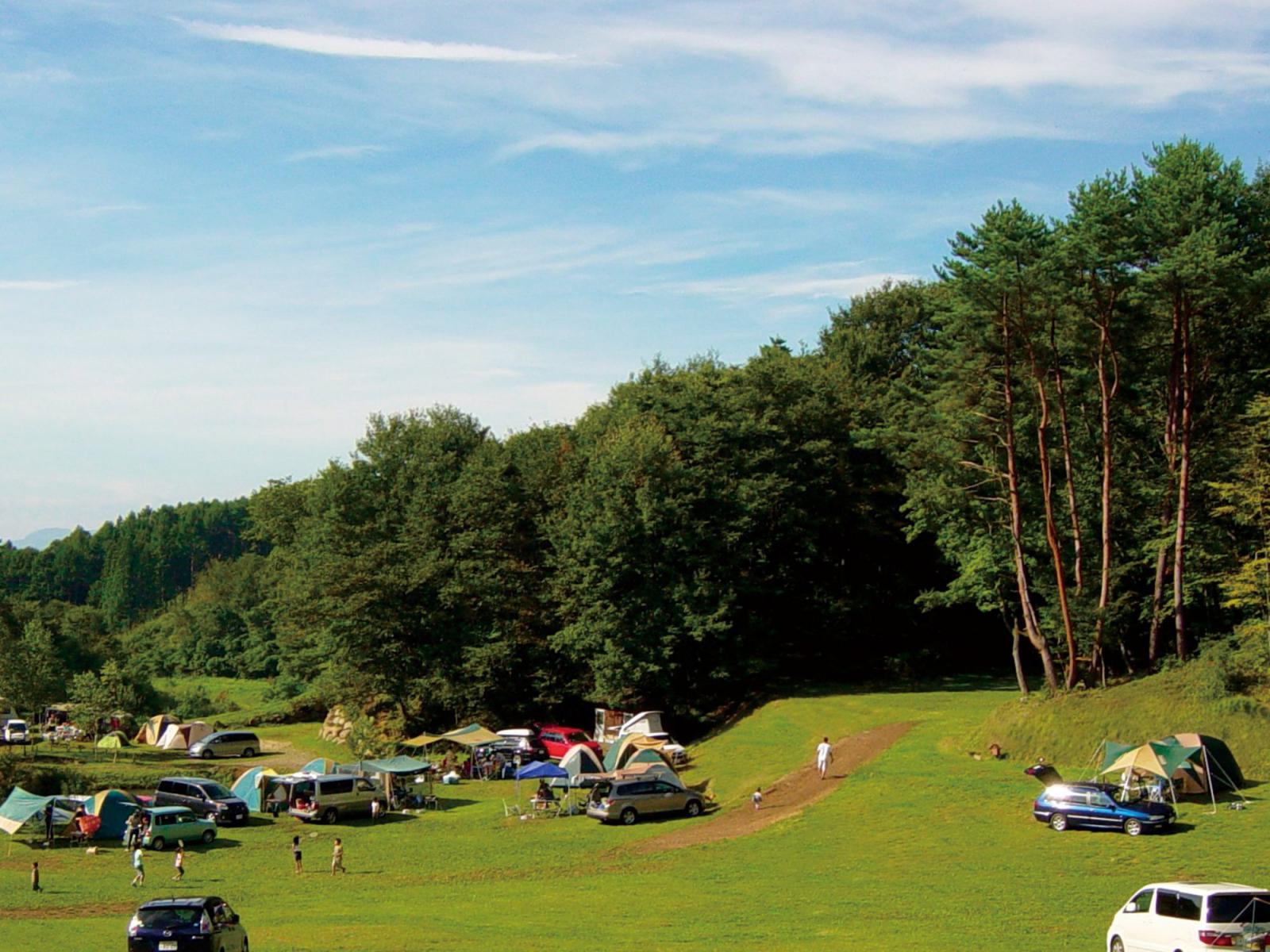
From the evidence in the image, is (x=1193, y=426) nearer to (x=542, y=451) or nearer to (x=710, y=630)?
(x=710, y=630)

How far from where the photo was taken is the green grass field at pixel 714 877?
21.8m

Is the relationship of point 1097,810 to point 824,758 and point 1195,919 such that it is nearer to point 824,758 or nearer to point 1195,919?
point 824,758

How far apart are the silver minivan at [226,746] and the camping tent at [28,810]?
22710 mm

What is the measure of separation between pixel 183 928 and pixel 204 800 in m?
23.3

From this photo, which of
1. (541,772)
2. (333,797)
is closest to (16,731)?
(333,797)

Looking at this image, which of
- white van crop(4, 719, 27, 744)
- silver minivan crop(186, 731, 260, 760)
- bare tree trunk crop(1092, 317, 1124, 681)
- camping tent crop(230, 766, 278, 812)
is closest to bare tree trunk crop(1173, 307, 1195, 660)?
bare tree trunk crop(1092, 317, 1124, 681)

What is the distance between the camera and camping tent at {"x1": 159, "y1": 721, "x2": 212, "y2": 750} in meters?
67.8

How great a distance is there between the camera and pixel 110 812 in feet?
125

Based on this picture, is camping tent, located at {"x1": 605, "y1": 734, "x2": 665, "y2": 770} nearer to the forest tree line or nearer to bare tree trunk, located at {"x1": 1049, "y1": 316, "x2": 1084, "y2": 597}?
the forest tree line

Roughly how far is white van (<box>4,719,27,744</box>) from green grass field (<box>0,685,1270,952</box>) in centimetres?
3271

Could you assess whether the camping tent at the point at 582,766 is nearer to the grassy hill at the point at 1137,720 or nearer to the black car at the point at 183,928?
the grassy hill at the point at 1137,720

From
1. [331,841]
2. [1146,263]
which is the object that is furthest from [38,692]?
[1146,263]

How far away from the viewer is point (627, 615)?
57625mm

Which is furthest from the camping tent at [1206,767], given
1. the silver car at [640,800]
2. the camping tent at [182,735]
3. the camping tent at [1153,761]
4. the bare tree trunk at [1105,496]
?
the camping tent at [182,735]
